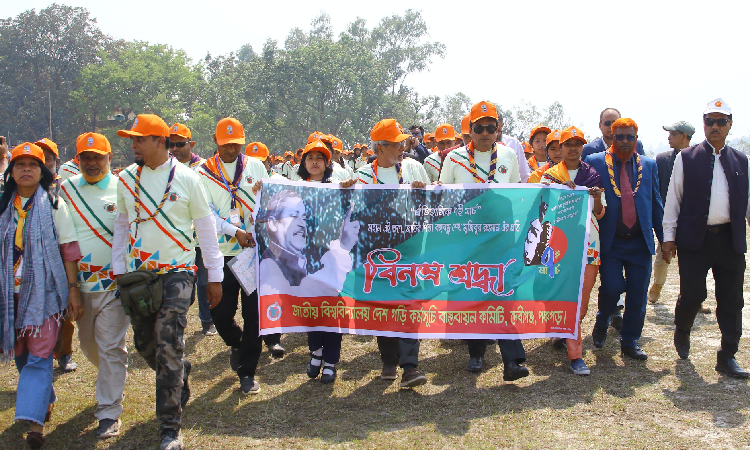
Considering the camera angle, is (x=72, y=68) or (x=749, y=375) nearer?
(x=749, y=375)

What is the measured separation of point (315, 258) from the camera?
16.5ft

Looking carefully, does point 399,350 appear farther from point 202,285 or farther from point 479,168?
point 202,285

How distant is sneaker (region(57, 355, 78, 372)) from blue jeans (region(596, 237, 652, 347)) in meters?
5.04

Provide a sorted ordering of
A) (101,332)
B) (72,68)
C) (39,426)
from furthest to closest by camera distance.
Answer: (72,68) < (101,332) < (39,426)

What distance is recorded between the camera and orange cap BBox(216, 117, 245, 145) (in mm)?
5305

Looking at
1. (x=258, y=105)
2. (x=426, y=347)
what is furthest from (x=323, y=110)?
(x=426, y=347)

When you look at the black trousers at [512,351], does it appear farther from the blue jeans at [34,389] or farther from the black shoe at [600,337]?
the blue jeans at [34,389]

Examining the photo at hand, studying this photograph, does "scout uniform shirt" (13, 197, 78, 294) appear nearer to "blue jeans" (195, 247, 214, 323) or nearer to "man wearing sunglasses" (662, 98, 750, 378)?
"blue jeans" (195, 247, 214, 323)

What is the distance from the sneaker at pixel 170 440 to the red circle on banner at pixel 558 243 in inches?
127

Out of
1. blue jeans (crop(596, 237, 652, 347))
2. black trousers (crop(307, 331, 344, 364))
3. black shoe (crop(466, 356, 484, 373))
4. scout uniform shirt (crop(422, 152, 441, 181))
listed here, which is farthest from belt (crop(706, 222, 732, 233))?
black trousers (crop(307, 331, 344, 364))

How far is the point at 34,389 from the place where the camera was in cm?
401

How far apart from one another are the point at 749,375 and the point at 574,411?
1.77 m

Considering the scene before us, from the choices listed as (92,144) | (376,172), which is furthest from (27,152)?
(376,172)

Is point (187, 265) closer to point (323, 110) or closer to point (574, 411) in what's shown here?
point (574, 411)
